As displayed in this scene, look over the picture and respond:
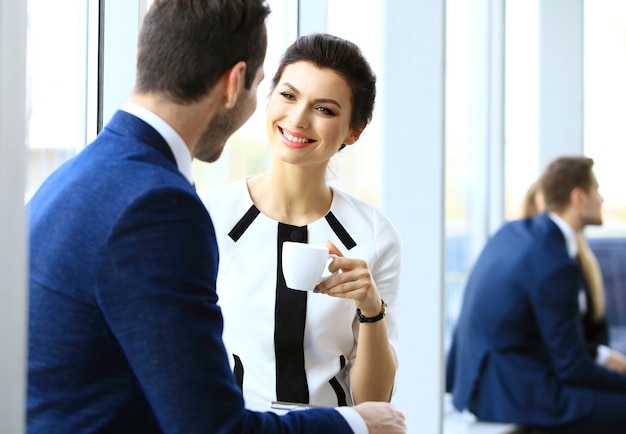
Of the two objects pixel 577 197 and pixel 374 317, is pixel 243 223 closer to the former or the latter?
pixel 374 317

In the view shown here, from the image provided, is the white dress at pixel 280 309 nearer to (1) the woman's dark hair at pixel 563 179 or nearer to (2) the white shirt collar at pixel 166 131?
(2) the white shirt collar at pixel 166 131

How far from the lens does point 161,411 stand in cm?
104

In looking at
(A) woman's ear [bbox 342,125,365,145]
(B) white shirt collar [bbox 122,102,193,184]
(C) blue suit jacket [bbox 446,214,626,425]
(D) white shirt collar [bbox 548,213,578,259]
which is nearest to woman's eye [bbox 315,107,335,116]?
(A) woman's ear [bbox 342,125,365,145]

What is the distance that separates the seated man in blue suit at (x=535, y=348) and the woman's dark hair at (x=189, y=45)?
2.74m

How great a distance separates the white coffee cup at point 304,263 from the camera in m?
1.46

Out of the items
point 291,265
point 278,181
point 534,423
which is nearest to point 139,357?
point 291,265

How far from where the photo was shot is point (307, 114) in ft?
5.78

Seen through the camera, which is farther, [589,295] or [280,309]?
[589,295]

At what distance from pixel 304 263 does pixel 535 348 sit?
8.32 feet

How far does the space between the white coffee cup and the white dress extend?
0.22 metres

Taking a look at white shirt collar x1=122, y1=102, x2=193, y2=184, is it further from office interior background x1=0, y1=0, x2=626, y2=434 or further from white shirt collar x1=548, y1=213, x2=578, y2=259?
white shirt collar x1=548, y1=213, x2=578, y2=259

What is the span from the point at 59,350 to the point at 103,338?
6 centimetres

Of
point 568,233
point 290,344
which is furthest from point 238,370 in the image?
point 568,233

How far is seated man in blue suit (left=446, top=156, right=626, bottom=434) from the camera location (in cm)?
364
